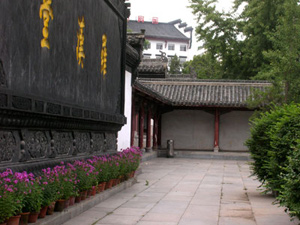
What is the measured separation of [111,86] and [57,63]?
10.9 feet

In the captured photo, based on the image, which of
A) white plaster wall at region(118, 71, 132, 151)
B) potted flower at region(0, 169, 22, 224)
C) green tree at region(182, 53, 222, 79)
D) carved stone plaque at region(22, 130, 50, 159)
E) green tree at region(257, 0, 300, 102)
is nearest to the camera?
potted flower at region(0, 169, 22, 224)

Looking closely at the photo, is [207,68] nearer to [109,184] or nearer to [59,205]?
[109,184]

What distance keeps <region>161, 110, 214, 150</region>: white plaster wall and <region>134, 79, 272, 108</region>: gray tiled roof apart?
99 centimetres

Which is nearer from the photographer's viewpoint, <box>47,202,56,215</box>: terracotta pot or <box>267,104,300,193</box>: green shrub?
<box>47,202,56,215</box>: terracotta pot

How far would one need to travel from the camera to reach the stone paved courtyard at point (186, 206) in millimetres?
6902

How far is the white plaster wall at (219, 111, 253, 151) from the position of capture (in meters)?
25.1

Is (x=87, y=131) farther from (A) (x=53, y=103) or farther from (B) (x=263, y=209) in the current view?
(B) (x=263, y=209)

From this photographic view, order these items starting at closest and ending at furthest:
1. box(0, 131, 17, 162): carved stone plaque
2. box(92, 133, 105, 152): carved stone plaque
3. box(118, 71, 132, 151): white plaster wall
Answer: box(0, 131, 17, 162): carved stone plaque → box(92, 133, 105, 152): carved stone plaque → box(118, 71, 132, 151): white plaster wall

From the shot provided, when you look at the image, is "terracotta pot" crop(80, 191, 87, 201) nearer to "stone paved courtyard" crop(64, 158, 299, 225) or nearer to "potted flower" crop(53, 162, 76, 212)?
"stone paved courtyard" crop(64, 158, 299, 225)

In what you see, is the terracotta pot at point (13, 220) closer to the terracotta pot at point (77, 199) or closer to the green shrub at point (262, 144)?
the terracotta pot at point (77, 199)

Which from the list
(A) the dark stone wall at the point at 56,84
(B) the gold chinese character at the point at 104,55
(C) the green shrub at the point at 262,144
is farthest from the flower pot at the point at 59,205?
(C) the green shrub at the point at 262,144

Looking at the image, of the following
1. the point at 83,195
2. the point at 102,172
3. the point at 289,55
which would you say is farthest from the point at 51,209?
the point at 289,55

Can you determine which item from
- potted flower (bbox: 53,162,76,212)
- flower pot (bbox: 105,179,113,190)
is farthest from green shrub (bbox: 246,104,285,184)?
potted flower (bbox: 53,162,76,212)

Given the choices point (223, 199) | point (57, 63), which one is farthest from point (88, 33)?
point (223, 199)
